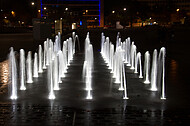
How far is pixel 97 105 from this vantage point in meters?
7.12

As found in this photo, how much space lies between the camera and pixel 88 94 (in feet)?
26.7

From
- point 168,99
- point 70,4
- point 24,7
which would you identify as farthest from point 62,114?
point 70,4

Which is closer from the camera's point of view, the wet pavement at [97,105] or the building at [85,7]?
the wet pavement at [97,105]

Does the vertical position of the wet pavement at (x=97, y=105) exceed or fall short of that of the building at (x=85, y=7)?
it falls short

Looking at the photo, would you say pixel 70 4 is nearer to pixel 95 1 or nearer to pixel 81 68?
pixel 95 1

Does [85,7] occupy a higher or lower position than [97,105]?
higher

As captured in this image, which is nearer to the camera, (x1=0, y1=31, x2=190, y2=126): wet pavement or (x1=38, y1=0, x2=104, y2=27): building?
(x1=0, y1=31, x2=190, y2=126): wet pavement

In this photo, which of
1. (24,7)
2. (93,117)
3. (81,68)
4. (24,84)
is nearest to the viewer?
(93,117)

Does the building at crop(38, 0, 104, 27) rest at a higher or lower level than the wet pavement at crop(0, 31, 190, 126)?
higher

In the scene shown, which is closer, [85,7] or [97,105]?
[97,105]

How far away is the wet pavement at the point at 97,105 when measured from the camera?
606 cm

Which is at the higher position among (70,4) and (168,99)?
(70,4)

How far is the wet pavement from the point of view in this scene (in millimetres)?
6062

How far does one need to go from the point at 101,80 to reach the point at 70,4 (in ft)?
328
